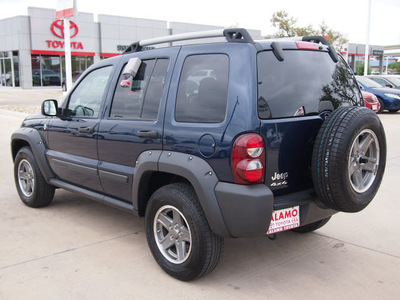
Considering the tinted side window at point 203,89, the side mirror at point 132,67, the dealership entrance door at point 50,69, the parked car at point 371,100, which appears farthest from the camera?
the dealership entrance door at point 50,69

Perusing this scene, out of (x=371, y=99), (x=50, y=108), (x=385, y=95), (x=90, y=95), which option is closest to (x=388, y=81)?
(x=385, y=95)

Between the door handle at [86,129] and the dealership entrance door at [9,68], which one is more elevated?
the dealership entrance door at [9,68]

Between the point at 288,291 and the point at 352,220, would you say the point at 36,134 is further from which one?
the point at 352,220

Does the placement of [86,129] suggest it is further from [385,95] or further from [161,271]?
[385,95]

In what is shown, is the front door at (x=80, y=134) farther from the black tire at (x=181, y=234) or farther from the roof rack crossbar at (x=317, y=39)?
the roof rack crossbar at (x=317, y=39)

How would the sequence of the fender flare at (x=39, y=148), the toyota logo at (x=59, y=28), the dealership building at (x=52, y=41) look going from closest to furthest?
the fender flare at (x=39, y=148)
the dealership building at (x=52, y=41)
the toyota logo at (x=59, y=28)

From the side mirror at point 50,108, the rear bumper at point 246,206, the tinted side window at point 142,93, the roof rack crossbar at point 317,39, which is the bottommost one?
the rear bumper at point 246,206

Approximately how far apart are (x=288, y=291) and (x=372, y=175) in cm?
112

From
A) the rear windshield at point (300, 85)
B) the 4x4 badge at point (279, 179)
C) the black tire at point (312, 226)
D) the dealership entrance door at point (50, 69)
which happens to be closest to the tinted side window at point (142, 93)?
the rear windshield at point (300, 85)

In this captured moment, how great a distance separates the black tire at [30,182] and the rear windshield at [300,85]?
3.11 meters

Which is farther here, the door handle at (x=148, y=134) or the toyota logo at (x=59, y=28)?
the toyota logo at (x=59, y=28)

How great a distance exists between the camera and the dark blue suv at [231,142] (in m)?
2.95

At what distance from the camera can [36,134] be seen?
497cm

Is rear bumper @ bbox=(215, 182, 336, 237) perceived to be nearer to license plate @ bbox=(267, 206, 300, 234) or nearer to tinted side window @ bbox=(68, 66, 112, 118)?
license plate @ bbox=(267, 206, 300, 234)
